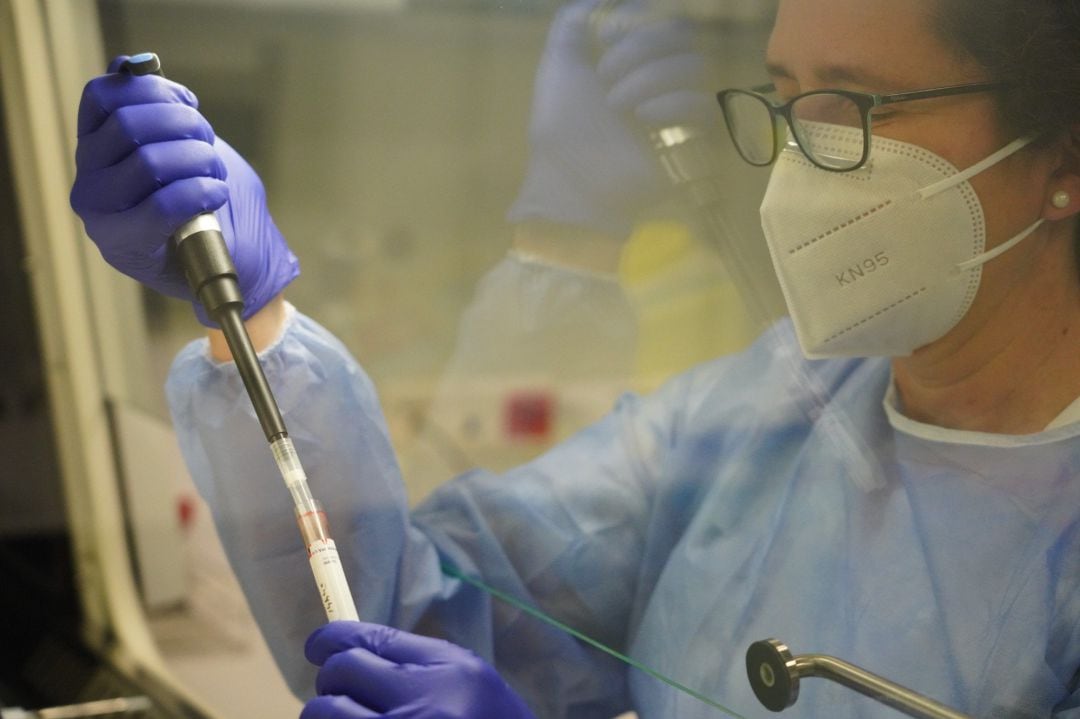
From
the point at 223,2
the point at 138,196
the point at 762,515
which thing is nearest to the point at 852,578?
the point at 762,515

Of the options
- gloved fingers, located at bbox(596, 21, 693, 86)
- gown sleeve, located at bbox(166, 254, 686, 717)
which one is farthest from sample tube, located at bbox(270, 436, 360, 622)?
gloved fingers, located at bbox(596, 21, 693, 86)

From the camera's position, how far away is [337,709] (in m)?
0.68

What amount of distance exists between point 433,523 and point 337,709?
38cm

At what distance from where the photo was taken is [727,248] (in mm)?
791

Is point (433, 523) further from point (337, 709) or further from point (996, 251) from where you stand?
point (996, 251)

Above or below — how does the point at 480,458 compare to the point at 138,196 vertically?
below

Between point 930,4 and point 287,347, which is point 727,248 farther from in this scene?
point 287,347

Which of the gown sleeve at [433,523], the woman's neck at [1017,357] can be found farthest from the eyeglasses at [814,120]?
the gown sleeve at [433,523]

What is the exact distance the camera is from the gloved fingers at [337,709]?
0.68m

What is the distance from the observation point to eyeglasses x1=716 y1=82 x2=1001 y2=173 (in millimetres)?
652

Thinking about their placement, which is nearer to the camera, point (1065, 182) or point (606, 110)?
point (1065, 182)

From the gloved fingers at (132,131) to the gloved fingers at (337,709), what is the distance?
444 mm

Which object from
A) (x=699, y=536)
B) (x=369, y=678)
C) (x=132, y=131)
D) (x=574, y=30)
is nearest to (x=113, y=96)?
(x=132, y=131)

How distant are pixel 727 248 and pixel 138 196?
0.46 metres
